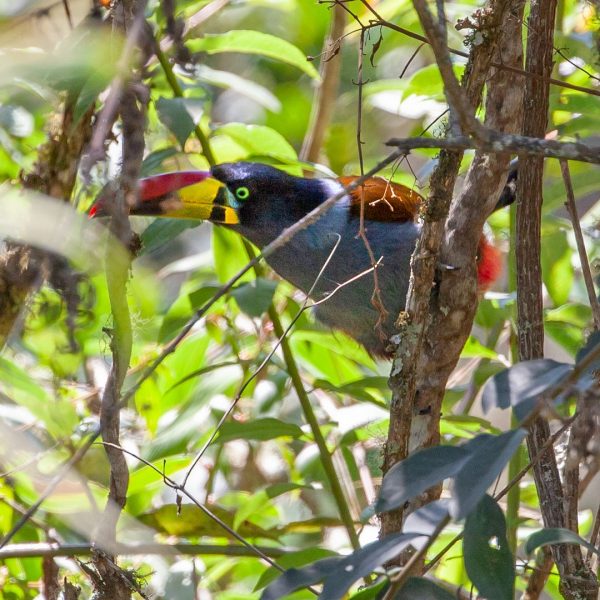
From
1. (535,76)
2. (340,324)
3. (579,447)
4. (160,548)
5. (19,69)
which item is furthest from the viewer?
(340,324)

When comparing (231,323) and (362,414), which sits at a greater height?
(231,323)

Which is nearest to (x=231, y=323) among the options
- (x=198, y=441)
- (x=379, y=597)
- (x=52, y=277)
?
(x=198, y=441)

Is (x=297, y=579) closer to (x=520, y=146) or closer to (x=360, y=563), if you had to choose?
(x=360, y=563)

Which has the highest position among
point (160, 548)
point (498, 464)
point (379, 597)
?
point (160, 548)

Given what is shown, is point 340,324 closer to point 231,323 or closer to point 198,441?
point 231,323

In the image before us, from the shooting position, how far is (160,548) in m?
2.66

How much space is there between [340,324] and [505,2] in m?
1.67

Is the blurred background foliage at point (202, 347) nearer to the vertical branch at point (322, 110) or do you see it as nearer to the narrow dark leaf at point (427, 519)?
the vertical branch at point (322, 110)

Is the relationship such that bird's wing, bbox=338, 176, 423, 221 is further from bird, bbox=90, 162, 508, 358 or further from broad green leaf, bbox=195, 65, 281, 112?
broad green leaf, bbox=195, 65, 281, 112

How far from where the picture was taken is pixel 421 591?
1.60 meters

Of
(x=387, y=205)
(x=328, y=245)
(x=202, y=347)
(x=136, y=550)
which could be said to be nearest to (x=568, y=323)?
(x=387, y=205)

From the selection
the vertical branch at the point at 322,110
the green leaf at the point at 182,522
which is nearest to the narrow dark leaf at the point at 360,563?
the green leaf at the point at 182,522

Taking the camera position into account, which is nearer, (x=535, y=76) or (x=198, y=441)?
(x=535, y=76)

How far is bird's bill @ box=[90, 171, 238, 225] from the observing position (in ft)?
10.4
